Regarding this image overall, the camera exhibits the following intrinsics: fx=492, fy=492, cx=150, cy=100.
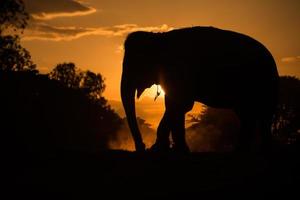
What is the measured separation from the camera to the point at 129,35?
11188 millimetres

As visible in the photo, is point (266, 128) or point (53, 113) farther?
point (53, 113)

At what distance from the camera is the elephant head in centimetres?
1111

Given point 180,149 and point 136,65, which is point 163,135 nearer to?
point 180,149

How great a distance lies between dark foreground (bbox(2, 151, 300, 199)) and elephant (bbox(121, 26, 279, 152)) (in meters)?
1.64

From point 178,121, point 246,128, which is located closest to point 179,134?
point 178,121

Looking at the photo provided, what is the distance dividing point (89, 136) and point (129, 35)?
5968 centimetres

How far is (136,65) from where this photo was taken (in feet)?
36.8

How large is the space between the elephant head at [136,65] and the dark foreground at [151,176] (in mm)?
1842

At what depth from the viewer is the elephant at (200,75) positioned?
35.5 feet

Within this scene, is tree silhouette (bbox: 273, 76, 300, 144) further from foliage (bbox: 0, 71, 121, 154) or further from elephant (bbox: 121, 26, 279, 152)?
elephant (bbox: 121, 26, 279, 152)

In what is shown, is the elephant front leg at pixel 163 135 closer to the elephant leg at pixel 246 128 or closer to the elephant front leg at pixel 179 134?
the elephant front leg at pixel 179 134

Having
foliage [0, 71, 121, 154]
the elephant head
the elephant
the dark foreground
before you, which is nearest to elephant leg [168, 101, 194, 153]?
the elephant

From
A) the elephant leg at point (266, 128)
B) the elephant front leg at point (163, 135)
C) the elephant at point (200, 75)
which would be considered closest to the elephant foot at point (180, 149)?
the elephant at point (200, 75)

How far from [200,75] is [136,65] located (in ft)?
4.90
